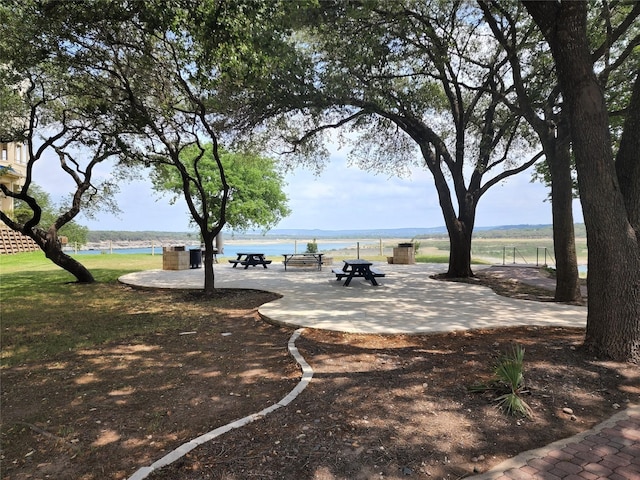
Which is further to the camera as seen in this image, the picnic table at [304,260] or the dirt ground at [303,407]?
the picnic table at [304,260]

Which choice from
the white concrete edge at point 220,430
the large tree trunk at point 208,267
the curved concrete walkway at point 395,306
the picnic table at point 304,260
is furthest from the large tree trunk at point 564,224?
the picnic table at point 304,260

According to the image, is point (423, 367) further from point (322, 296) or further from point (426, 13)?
point (426, 13)

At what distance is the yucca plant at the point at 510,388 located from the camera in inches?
118

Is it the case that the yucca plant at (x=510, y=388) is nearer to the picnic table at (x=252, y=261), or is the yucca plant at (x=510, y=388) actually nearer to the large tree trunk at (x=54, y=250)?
the large tree trunk at (x=54, y=250)

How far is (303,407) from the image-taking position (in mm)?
3162

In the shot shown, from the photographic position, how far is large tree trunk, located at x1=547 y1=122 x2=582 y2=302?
7.57m

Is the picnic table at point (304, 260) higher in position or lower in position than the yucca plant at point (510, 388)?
higher

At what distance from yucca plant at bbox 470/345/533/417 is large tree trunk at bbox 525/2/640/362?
5.09 feet

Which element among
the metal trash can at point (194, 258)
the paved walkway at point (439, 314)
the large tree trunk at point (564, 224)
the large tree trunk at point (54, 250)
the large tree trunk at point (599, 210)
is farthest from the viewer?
the metal trash can at point (194, 258)

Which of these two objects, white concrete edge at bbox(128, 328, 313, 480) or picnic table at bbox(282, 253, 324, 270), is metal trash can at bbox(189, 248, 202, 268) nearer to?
picnic table at bbox(282, 253, 324, 270)

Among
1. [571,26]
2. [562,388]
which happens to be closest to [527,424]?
[562,388]

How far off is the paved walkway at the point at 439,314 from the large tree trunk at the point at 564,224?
2.14 feet

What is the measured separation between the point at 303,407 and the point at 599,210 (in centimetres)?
387

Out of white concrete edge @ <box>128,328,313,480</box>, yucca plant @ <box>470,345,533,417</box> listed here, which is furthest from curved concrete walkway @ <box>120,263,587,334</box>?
yucca plant @ <box>470,345,533,417</box>
